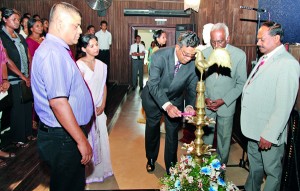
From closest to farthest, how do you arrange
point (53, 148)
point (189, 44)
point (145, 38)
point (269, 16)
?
point (53, 148) < point (189, 44) < point (269, 16) < point (145, 38)

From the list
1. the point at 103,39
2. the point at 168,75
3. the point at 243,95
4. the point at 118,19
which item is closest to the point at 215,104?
the point at 243,95

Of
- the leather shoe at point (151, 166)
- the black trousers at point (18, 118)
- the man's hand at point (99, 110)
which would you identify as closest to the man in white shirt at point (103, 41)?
the black trousers at point (18, 118)

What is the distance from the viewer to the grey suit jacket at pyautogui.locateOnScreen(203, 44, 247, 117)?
9.54ft

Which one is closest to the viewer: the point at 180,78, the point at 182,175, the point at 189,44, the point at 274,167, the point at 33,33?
the point at 182,175

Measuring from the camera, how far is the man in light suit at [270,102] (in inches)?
83.9

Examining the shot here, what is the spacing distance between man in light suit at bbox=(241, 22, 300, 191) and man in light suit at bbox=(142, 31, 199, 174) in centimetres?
61

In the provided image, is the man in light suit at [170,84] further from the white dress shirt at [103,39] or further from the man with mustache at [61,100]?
the white dress shirt at [103,39]

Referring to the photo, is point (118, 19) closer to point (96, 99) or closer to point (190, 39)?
point (96, 99)

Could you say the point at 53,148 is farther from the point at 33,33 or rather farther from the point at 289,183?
the point at 33,33

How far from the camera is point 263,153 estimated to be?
2.39m

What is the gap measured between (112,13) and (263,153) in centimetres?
854

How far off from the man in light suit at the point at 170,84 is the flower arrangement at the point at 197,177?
74 centimetres

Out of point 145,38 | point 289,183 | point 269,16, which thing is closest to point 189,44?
point 289,183

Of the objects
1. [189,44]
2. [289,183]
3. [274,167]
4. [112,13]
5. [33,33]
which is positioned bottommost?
[289,183]
